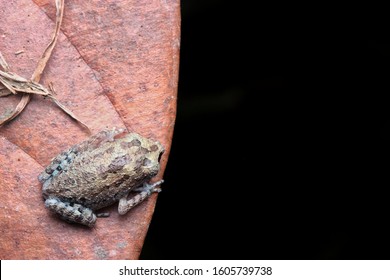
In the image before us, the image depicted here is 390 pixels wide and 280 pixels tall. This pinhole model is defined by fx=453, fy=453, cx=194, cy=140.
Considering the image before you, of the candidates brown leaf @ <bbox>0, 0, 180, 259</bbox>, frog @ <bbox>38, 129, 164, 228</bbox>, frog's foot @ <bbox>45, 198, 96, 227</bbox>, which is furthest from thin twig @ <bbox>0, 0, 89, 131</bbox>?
frog's foot @ <bbox>45, 198, 96, 227</bbox>

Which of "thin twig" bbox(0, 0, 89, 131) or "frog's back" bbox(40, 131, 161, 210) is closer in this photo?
"thin twig" bbox(0, 0, 89, 131)

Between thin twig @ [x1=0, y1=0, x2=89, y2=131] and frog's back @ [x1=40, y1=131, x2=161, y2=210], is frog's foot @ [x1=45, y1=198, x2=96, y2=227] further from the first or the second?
thin twig @ [x1=0, y1=0, x2=89, y2=131]

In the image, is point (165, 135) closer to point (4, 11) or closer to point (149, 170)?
point (149, 170)

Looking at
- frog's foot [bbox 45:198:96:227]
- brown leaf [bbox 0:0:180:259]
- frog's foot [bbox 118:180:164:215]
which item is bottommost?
frog's foot [bbox 118:180:164:215]

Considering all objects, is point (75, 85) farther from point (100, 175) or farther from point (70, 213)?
point (70, 213)
